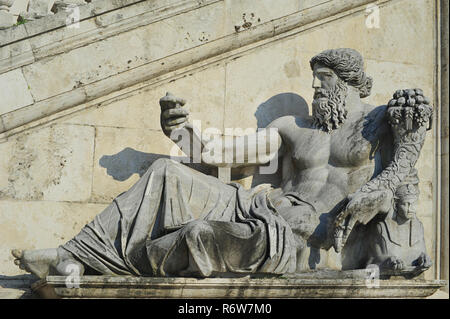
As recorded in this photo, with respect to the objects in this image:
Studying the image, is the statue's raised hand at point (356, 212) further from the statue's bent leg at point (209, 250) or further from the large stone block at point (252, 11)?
the large stone block at point (252, 11)

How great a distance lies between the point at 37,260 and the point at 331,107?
2648 millimetres

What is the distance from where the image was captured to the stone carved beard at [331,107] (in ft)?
28.6

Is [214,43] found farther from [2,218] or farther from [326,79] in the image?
[2,218]

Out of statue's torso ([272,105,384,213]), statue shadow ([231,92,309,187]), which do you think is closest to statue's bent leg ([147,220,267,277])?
statue's torso ([272,105,384,213])

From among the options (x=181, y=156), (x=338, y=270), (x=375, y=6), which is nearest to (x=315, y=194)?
(x=338, y=270)

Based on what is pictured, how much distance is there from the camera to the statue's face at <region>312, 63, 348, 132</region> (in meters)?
8.73

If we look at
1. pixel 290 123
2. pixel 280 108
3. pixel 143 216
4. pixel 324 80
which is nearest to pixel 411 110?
pixel 324 80

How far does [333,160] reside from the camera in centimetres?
864

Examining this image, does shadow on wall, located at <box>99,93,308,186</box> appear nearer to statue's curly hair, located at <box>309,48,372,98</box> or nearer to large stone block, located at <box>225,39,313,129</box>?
Answer: large stone block, located at <box>225,39,313,129</box>

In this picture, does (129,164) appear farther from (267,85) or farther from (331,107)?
(331,107)

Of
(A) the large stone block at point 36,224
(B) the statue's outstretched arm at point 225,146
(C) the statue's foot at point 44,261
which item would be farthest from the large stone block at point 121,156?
(C) the statue's foot at point 44,261

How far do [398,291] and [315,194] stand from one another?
3.24 ft

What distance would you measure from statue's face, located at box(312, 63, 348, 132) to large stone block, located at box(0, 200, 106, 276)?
1.92 m

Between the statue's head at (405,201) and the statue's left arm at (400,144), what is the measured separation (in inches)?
2.5
